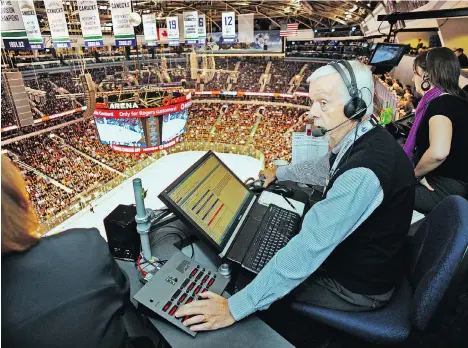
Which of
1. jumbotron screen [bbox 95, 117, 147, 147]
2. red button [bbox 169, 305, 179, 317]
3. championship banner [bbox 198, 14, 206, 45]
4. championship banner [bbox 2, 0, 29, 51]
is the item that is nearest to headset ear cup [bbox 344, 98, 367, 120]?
red button [bbox 169, 305, 179, 317]

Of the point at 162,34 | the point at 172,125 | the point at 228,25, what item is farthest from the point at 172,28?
the point at 162,34

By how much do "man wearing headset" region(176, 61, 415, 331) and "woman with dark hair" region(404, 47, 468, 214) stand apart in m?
1.22

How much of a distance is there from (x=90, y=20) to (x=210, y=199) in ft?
24.6

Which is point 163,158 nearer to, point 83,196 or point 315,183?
point 83,196

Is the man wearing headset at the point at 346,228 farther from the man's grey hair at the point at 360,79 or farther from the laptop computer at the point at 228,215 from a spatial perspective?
the laptop computer at the point at 228,215

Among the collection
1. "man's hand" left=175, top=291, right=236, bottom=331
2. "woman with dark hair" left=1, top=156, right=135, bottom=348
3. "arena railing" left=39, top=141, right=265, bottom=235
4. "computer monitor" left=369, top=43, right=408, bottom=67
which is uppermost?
"computer monitor" left=369, top=43, right=408, bottom=67

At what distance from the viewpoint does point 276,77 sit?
22.6 metres

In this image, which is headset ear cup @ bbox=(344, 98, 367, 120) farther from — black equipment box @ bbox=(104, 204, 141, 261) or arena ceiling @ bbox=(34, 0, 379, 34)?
arena ceiling @ bbox=(34, 0, 379, 34)

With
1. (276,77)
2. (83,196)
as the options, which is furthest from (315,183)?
(276,77)

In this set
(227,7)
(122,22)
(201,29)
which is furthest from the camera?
(227,7)

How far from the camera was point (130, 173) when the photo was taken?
11.9 m

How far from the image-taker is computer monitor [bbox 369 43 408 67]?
5.18m

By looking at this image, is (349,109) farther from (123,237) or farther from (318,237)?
(123,237)

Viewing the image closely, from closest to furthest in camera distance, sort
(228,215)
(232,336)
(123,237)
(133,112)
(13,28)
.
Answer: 1. (232,336)
2. (123,237)
3. (228,215)
4. (13,28)
5. (133,112)
